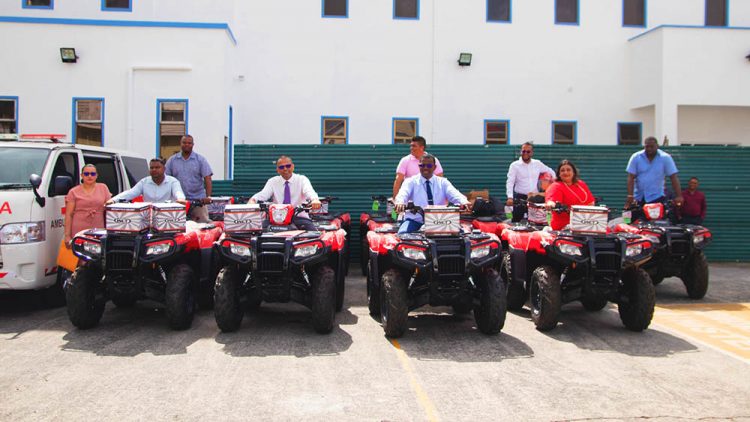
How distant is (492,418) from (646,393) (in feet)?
4.87

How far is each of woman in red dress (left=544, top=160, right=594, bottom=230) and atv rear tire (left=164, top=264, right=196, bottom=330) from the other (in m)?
4.36

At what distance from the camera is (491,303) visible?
691 cm

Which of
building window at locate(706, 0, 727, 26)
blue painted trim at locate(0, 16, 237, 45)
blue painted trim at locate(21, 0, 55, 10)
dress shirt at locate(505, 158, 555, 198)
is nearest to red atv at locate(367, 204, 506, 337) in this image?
dress shirt at locate(505, 158, 555, 198)

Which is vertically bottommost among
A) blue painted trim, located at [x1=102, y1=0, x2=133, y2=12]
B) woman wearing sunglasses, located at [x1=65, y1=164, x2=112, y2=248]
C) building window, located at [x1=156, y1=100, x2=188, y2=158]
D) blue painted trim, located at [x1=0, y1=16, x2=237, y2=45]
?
woman wearing sunglasses, located at [x1=65, y1=164, x2=112, y2=248]

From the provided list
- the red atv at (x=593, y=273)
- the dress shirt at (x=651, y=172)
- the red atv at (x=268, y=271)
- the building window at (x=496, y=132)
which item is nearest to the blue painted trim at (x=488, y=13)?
the building window at (x=496, y=132)

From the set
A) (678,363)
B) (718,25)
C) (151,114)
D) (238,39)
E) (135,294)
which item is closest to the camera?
(678,363)

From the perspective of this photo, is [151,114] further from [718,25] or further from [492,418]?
[718,25]

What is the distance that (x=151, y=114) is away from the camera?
48.5 feet

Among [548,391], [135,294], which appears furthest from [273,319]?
[548,391]

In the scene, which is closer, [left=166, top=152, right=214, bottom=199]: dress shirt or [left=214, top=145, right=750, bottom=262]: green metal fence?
[left=166, top=152, right=214, bottom=199]: dress shirt

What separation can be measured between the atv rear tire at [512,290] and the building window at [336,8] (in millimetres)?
10506

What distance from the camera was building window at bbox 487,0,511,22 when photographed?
693 inches

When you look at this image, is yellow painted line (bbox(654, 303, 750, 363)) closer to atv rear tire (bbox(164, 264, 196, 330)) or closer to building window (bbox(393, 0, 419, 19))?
atv rear tire (bbox(164, 264, 196, 330))

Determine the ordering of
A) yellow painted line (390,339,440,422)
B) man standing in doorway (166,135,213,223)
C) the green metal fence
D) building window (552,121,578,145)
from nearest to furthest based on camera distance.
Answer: yellow painted line (390,339,440,422), man standing in doorway (166,135,213,223), the green metal fence, building window (552,121,578,145)
